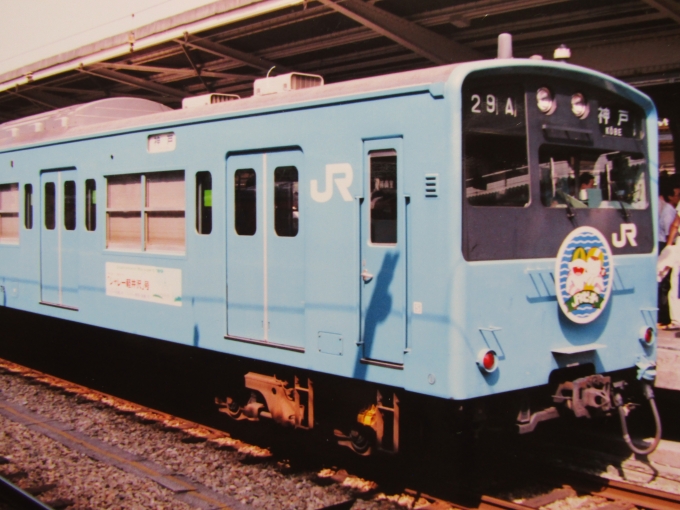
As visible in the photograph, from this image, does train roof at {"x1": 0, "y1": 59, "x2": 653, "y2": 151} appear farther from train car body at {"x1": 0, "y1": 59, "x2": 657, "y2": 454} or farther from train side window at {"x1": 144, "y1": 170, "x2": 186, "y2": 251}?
train side window at {"x1": 144, "y1": 170, "x2": 186, "y2": 251}

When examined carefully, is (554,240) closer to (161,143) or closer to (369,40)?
(161,143)

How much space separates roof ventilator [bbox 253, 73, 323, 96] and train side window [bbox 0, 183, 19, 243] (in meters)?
5.30

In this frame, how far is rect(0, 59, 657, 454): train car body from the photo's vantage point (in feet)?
15.9

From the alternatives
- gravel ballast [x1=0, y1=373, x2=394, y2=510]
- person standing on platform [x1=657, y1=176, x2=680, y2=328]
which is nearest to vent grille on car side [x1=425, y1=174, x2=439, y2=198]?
gravel ballast [x1=0, y1=373, x2=394, y2=510]

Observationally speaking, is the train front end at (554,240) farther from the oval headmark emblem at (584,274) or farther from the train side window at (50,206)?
the train side window at (50,206)

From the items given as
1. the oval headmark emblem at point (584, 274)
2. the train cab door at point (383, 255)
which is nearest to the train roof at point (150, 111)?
the train cab door at point (383, 255)

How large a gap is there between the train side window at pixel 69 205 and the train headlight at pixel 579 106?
597cm

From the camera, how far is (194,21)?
11203mm

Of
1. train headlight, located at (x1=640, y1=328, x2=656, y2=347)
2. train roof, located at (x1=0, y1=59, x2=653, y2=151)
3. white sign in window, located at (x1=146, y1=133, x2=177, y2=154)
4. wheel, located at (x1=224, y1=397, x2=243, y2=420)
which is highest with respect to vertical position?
train roof, located at (x1=0, y1=59, x2=653, y2=151)

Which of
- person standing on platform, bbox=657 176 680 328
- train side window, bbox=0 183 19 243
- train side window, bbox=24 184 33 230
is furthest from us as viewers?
train side window, bbox=0 183 19 243

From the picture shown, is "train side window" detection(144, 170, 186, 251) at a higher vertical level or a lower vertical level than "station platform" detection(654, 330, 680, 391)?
higher

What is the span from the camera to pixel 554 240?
534cm

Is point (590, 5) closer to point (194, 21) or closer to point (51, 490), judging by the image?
point (194, 21)

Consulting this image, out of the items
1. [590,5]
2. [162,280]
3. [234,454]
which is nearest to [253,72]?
[590,5]
